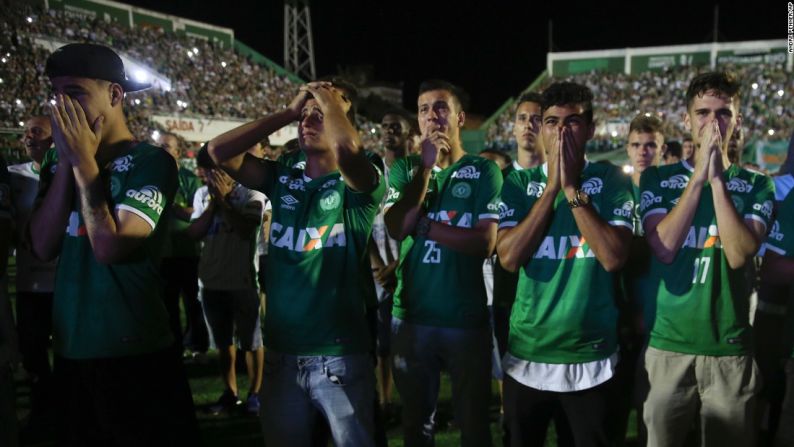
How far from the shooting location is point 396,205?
3248mm

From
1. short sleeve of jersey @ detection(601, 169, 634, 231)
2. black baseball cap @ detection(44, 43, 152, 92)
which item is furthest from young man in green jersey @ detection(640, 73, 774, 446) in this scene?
black baseball cap @ detection(44, 43, 152, 92)

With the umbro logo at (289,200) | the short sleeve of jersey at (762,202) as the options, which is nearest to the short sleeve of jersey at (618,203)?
the short sleeve of jersey at (762,202)

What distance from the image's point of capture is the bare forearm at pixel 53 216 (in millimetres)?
2371

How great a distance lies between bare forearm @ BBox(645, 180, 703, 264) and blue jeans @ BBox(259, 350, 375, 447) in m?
1.55

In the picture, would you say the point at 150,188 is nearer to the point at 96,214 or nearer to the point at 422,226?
the point at 96,214

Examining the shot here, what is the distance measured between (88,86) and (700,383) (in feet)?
10.3

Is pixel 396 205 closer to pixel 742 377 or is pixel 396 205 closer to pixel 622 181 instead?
pixel 622 181

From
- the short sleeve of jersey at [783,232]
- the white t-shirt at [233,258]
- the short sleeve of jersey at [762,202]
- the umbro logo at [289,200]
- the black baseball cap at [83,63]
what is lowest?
the white t-shirt at [233,258]

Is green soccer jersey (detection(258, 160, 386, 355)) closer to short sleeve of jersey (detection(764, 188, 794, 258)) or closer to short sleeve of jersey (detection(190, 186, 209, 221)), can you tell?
short sleeve of jersey (detection(764, 188, 794, 258))

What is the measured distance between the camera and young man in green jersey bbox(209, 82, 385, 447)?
8.68 ft

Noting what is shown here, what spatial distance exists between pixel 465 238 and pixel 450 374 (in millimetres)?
804

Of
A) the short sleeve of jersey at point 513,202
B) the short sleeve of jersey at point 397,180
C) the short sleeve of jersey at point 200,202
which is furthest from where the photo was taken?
the short sleeve of jersey at point 200,202

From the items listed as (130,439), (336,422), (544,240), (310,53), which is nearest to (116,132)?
(130,439)

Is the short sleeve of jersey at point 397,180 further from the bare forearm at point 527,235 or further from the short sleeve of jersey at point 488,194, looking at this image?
the bare forearm at point 527,235
